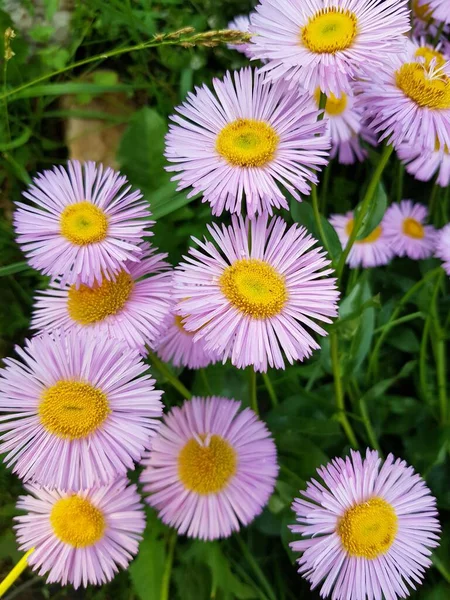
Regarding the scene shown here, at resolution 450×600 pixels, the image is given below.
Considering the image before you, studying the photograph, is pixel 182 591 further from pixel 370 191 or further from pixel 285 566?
pixel 370 191

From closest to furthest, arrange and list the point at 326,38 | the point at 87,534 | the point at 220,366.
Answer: the point at 326,38, the point at 87,534, the point at 220,366

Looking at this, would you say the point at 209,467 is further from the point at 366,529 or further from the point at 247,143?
the point at 247,143

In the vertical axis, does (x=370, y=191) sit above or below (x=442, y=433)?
above

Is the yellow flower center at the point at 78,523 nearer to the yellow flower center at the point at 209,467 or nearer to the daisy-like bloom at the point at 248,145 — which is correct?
the yellow flower center at the point at 209,467

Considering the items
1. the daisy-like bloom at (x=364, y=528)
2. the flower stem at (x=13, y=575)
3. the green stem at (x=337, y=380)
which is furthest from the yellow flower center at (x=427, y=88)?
the flower stem at (x=13, y=575)

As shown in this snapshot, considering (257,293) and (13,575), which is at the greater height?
(257,293)

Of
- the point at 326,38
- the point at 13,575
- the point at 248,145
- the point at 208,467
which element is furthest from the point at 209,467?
the point at 326,38

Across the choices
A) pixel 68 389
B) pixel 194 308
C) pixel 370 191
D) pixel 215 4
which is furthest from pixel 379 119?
pixel 215 4
